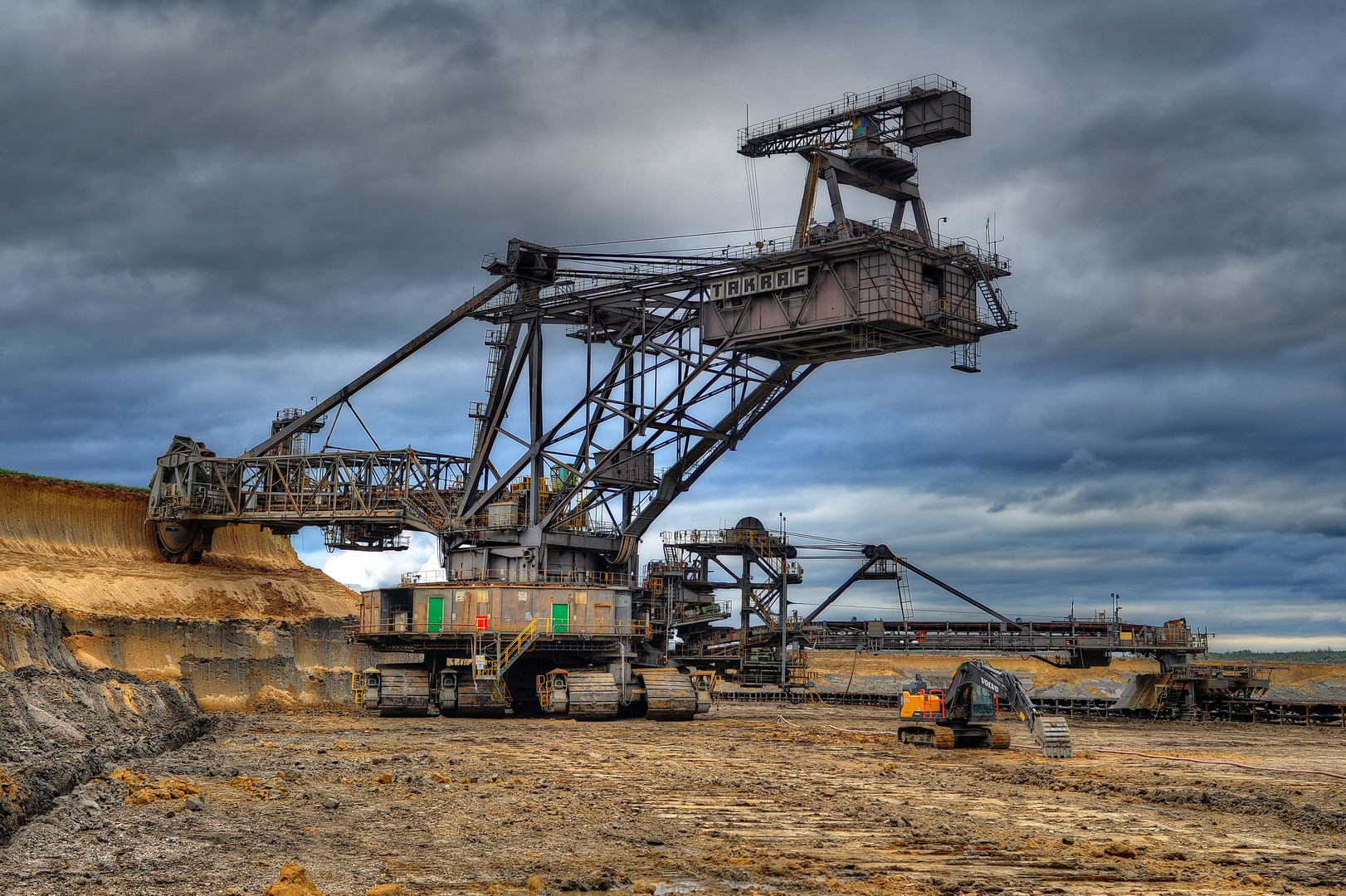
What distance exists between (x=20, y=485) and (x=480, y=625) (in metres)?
22.5

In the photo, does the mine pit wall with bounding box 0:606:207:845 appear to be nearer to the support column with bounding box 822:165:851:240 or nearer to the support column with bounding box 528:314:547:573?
the support column with bounding box 528:314:547:573

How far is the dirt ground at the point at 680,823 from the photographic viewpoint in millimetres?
13602

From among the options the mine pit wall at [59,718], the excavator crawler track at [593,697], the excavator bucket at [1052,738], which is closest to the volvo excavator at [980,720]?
the excavator bucket at [1052,738]

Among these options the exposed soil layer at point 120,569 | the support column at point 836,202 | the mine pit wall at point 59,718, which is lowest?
the mine pit wall at point 59,718

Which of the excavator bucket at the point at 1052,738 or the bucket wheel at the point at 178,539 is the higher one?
the bucket wheel at the point at 178,539

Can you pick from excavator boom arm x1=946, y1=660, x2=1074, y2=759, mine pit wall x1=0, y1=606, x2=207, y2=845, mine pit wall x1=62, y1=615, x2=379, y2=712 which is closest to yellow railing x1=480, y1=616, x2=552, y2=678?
mine pit wall x1=0, y1=606, x2=207, y2=845

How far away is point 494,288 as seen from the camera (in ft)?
160

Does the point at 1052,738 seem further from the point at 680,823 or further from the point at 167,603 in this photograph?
the point at 167,603

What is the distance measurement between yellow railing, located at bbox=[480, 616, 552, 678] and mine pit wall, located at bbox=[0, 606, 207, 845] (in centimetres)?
874

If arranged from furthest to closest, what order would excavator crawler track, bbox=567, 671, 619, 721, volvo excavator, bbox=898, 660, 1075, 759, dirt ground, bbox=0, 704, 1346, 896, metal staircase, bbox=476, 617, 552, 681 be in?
metal staircase, bbox=476, 617, 552, 681 < excavator crawler track, bbox=567, 671, 619, 721 < volvo excavator, bbox=898, 660, 1075, 759 < dirt ground, bbox=0, 704, 1346, 896

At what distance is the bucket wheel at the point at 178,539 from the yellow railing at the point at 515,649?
71.0 ft

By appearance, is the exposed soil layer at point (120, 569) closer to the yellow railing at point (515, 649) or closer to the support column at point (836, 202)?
the yellow railing at point (515, 649)

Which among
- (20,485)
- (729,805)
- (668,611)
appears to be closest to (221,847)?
(729,805)

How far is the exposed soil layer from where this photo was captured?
4800 centimetres
